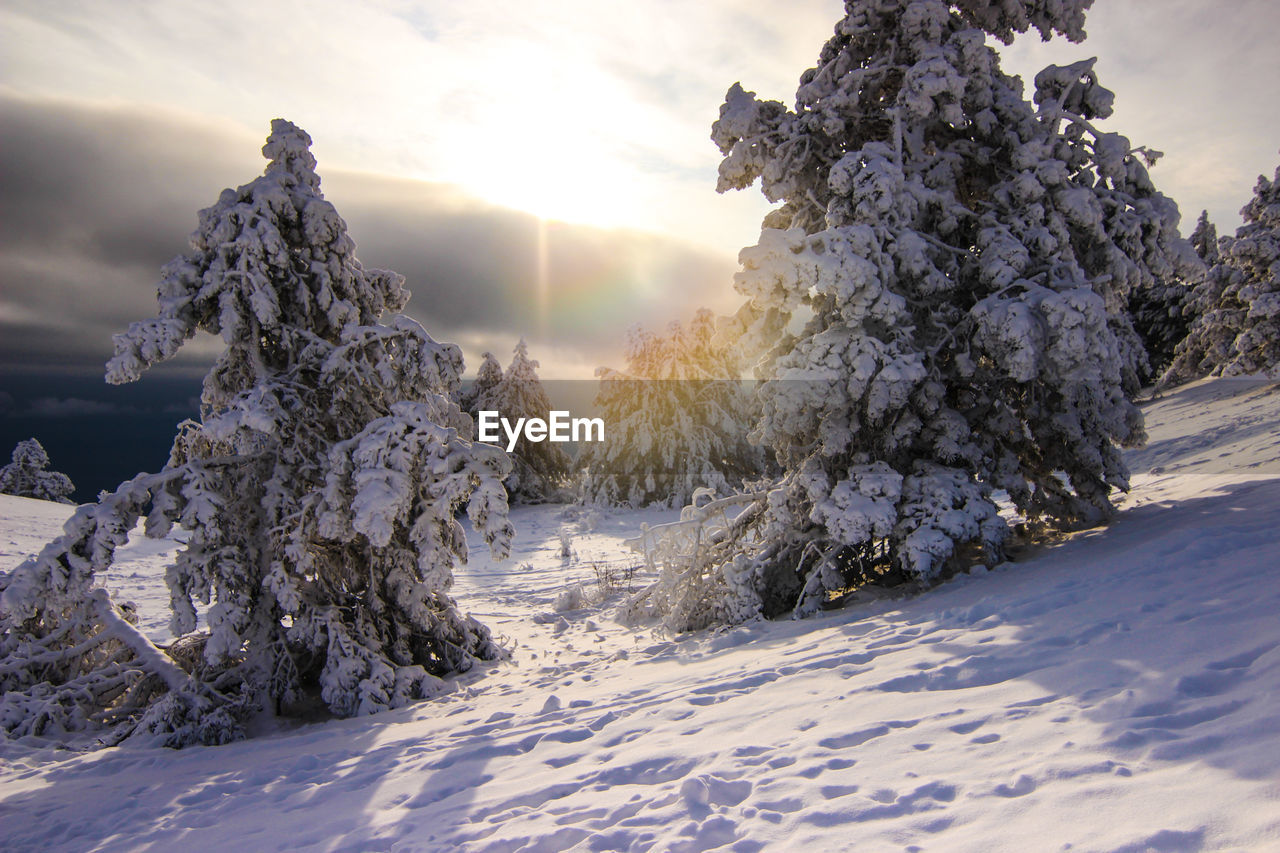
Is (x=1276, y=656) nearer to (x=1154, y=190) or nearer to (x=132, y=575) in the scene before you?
(x=1154, y=190)

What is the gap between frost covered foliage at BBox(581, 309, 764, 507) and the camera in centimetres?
2634

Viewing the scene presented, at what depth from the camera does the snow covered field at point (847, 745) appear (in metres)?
2.83

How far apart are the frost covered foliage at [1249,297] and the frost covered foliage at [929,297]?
17.2 meters

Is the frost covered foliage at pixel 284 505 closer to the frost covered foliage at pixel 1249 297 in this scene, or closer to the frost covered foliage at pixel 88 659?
the frost covered foliage at pixel 88 659

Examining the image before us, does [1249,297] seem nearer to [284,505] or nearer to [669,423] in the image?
[669,423]

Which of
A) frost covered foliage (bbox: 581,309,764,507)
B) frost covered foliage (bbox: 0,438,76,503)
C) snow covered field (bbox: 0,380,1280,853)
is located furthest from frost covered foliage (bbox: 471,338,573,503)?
snow covered field (bbox: 0,380,1280,853)

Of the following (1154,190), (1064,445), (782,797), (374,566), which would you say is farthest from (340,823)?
(1154,190)

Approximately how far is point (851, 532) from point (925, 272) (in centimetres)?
352

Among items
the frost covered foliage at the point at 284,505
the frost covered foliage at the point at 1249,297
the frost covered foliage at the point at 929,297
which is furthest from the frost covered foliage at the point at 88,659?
the frost covered foliage at the point at 1249,297

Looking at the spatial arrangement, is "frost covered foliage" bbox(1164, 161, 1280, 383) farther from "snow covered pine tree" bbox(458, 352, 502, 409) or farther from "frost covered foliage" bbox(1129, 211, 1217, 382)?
"snow covered pine tree" bbox(458, 352, 502, 409)

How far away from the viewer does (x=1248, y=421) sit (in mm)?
18094

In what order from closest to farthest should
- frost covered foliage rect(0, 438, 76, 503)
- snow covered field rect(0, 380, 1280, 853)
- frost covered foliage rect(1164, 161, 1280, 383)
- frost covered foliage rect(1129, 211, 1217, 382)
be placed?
snow covered field rect(0, 380, 1280, 853) → frost covered foliage rect(1164, 161, 1280, 383) → frost covered foliage rect(0, 438, 76, 503) → frost covered foliage rect(1129, 211, 1217, 382)

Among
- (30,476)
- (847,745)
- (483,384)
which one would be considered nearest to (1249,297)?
(847,745)

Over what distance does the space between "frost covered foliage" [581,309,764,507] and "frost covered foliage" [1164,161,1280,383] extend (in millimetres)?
16784
